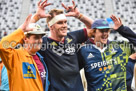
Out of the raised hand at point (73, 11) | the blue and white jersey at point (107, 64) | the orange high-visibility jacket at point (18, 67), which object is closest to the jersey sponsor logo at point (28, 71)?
the orange high-visibility jacket at point (18, 67)

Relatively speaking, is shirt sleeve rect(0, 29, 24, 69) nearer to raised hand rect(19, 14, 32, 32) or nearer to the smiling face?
raised hand rect(19, 14, 32, 32)

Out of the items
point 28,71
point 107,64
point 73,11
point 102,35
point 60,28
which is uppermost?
point 73,11

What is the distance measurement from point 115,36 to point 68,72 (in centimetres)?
473

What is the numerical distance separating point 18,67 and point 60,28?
821 millimetres

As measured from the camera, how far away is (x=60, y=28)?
270 centimetres

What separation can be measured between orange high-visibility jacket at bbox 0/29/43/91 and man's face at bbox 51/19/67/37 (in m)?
0.60

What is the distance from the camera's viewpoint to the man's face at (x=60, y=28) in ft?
8.76

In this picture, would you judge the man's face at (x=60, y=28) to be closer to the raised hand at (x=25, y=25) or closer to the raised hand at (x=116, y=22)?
the raised hand at (x=25, y=25)

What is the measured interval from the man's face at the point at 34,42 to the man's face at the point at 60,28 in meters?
0.34

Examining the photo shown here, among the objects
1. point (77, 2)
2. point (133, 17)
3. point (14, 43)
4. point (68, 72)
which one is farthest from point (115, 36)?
point (14, 43)

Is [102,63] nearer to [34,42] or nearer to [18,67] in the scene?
[34,42]

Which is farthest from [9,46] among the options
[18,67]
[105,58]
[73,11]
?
[105,58]

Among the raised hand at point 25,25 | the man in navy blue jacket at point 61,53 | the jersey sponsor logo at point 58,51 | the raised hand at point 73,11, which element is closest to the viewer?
the raised hand at point 25,25

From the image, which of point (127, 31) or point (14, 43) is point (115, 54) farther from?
point (14, 43)
